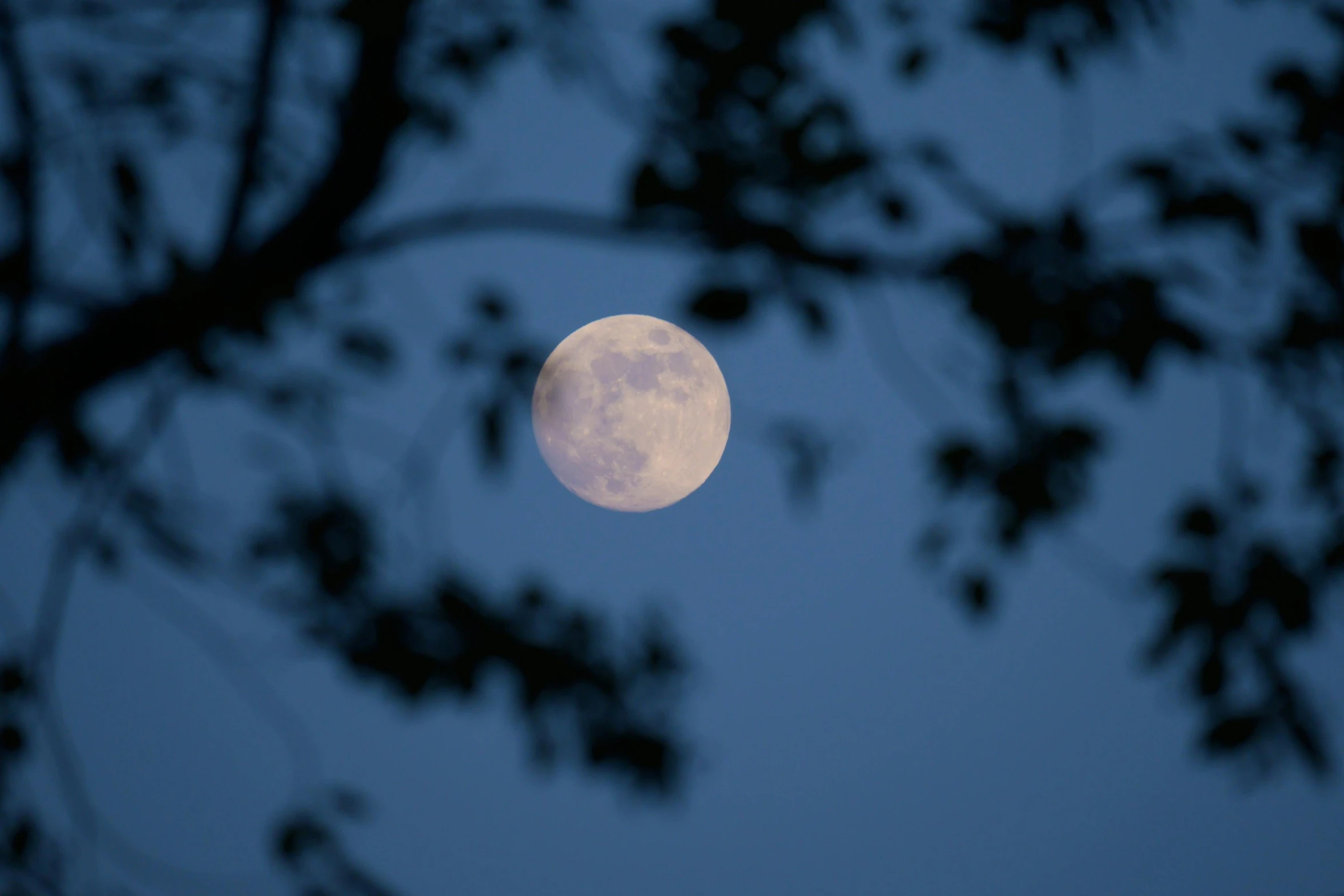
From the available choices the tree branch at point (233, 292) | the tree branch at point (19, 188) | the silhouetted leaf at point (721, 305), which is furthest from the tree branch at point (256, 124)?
the silhouetted leaf at point (721, 305)

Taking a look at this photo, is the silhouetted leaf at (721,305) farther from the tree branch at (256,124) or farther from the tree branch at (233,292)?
the tree branch at (256,124)

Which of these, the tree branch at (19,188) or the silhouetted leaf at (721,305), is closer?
the silhouetted leaf at (721,305)

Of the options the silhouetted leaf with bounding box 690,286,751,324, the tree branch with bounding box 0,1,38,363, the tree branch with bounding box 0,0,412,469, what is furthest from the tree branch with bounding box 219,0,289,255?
the silhouetted leaf with bounding box 690,286,751,324

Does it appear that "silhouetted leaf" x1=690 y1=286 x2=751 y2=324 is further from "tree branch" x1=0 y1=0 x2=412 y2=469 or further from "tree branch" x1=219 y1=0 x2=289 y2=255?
"tree branch" x1=219 y1=0 x2=289 y2=255

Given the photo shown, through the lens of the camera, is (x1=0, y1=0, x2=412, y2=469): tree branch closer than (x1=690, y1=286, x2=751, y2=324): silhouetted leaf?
No

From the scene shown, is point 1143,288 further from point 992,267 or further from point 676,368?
point 676,368

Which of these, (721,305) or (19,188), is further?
(19,188)

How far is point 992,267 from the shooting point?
2113mm

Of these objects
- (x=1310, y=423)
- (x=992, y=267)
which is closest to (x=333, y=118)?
(x=992, y=267)

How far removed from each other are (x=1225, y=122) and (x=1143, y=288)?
Answer: 435mm

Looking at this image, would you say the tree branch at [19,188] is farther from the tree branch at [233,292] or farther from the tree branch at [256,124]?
the tree branch at [256,124]

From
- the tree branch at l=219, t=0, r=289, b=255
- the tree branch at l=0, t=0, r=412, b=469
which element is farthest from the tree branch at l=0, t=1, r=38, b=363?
the tree branch at l=219, t=0, r=289, b=255

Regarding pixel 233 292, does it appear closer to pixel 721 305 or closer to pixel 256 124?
pixel 256 124

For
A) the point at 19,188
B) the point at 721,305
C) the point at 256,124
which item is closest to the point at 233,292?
the point at 256,124
